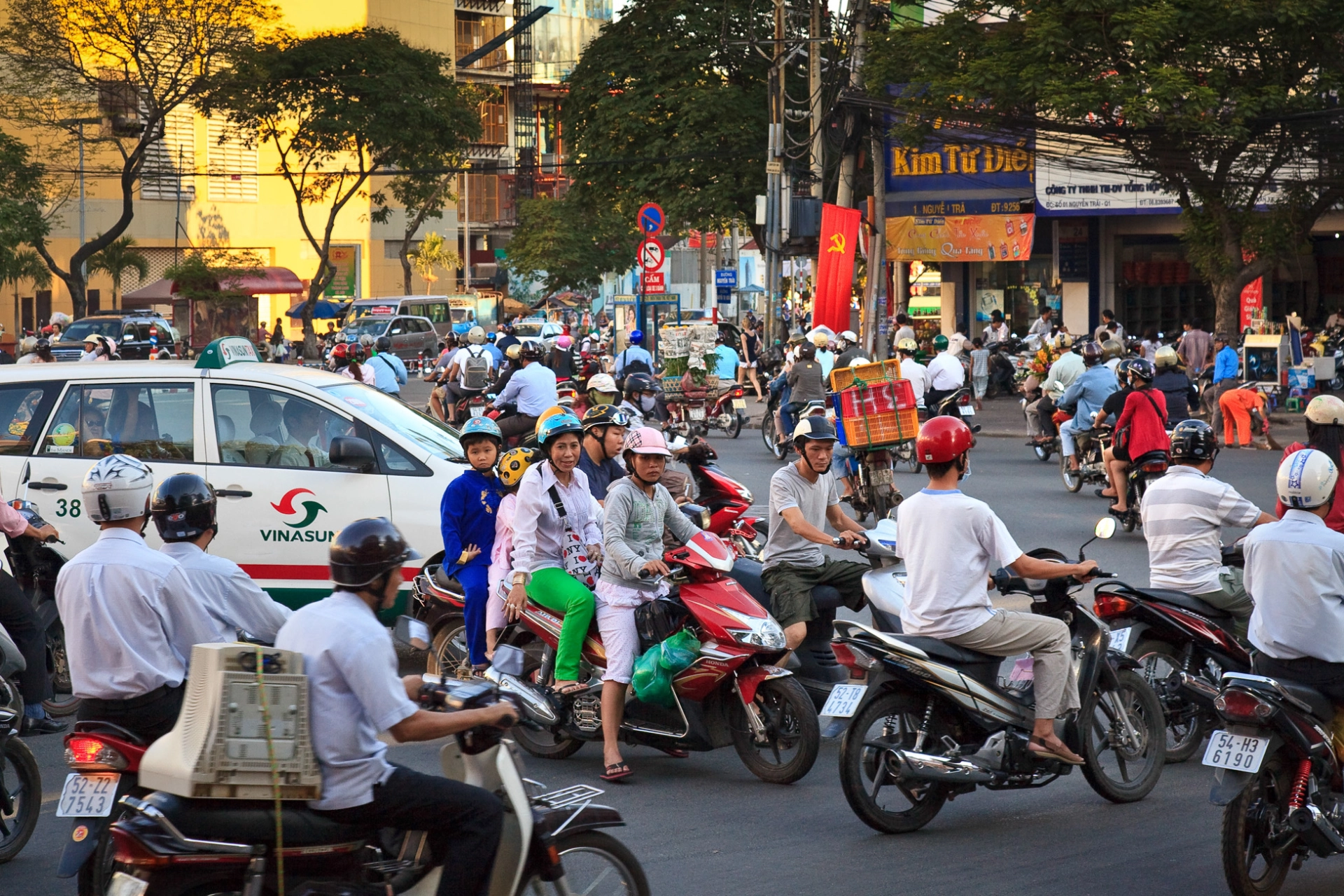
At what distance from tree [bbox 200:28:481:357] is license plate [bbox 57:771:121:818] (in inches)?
1619

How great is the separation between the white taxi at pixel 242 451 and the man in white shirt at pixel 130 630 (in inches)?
153

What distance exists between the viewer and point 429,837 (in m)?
4.03

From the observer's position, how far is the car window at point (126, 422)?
9.10 meters

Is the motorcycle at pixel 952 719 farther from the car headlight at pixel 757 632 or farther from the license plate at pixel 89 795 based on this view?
the license plate at pixel 89 795

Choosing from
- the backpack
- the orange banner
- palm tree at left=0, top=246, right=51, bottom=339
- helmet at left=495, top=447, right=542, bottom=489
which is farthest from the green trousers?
palm tree at left=0, top=246, right=51, bottom=339

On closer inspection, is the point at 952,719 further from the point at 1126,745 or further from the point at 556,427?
the point at 556,427

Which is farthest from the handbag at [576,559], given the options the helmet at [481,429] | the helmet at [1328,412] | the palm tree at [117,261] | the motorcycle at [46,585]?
the palm tree at [117,261]

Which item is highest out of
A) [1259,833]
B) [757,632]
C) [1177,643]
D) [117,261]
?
[117,261]

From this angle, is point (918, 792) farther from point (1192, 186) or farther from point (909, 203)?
point (909, 203)

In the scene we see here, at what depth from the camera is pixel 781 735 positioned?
21.7ft

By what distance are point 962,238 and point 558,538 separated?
2861 centimetres

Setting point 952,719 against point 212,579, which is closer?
point 212,579

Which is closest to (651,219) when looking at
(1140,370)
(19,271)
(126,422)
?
(1140,370)

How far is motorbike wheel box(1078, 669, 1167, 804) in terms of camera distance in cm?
624
